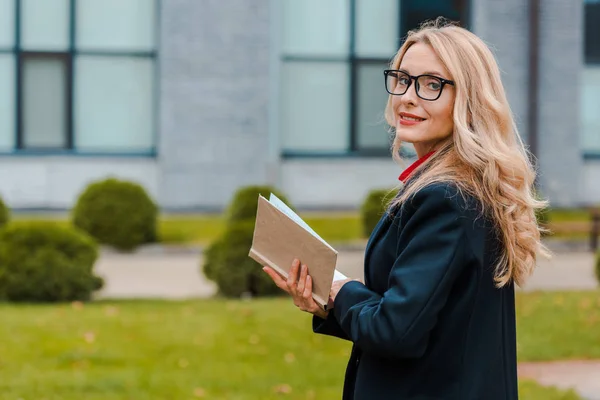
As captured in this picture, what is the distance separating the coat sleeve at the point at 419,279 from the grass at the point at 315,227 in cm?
1346

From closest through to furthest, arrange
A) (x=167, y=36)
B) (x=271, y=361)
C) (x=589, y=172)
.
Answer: (x=271, y=361) < (x=167, y=36) < (x=589, y=172)

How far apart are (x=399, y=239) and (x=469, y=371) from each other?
389mm

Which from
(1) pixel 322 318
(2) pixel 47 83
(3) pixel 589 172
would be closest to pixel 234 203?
(2) pixel 47 83

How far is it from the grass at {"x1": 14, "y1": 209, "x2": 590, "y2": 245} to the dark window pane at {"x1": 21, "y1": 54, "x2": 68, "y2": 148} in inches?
65.1

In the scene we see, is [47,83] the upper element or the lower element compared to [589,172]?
upper

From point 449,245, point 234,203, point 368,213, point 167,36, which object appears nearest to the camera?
point 449,245

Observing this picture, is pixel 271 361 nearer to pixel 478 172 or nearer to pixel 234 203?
pixel 478 172

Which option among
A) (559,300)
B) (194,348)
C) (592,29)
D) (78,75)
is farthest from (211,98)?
(194,348)

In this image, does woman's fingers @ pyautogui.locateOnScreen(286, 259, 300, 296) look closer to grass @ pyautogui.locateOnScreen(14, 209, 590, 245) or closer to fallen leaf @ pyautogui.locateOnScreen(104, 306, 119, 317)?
fallen leaf @ pyautogui.locateOnScreen(104, 306, 119, 317)

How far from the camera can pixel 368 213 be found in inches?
675

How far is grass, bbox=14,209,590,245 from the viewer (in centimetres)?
1694

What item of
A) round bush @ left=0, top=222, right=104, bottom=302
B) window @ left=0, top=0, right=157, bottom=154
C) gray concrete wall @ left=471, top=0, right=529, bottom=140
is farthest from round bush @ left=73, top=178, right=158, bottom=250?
gray concrete wall @ left=471, top=0, right=529, bottom=140

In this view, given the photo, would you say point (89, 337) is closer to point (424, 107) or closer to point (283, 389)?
point (283, 389)

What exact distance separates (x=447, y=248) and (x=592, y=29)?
20.1 metres
